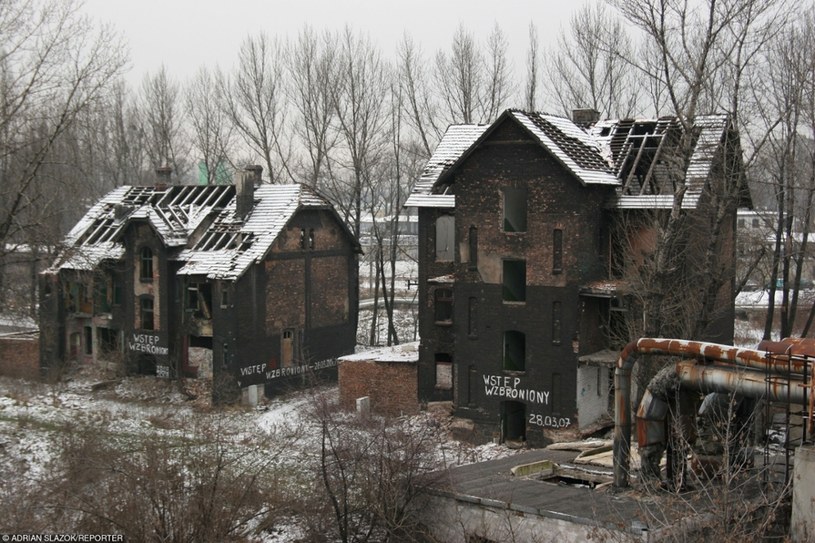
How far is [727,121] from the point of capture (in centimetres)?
3109

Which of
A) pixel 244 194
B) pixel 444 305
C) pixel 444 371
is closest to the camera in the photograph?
pixel 444 371

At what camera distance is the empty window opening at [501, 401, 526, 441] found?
32.6 meters

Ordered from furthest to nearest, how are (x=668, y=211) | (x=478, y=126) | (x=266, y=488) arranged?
(x=478, y=126) → (x=668, y=211) → (x=266, y=488)

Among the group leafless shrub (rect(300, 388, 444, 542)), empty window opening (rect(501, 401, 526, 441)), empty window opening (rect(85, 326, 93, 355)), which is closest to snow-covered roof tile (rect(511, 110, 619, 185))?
empty window opening (rect(501, 401, 526, 441))

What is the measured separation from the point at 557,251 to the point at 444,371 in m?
7.19

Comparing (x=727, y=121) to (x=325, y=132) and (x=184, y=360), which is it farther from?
(x=325, y=132)

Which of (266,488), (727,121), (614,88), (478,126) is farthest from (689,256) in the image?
(614,88)

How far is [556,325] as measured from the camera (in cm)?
3112

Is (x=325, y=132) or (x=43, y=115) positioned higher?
(x=325, y=132)

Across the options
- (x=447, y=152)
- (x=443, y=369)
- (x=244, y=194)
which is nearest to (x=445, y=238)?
(x=447, y=152)

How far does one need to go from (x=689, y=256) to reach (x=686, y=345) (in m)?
12.8

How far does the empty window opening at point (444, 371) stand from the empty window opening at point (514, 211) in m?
5.92

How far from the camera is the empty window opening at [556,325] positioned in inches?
1221

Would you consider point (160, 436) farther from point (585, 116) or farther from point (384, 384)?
point (585, 116)
